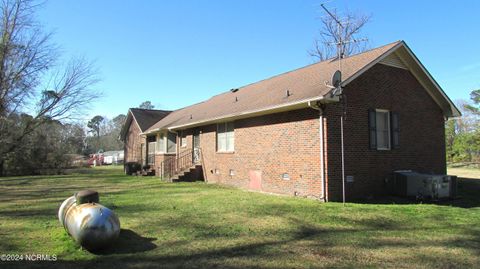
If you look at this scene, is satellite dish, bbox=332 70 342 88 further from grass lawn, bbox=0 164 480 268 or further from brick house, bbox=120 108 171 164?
brick house, bbox=120 108 171 164

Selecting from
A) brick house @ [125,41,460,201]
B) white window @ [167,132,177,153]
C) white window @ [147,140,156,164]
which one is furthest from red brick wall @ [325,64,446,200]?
white window @ [147,140,156,164]

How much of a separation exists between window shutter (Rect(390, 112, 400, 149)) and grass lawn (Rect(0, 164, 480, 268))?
2.74 meters

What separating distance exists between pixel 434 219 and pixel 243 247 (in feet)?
17.2

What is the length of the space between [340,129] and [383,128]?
2.51 m

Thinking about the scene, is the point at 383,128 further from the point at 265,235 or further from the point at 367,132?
the point at 265,235

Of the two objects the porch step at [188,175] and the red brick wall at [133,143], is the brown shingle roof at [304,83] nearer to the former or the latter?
the porch step at [188,175]

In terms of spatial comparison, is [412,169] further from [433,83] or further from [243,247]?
[243,247]

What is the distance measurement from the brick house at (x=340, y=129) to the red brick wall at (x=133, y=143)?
16430 millimetres

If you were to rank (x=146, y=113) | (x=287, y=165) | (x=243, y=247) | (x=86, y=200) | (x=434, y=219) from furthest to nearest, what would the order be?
(x=146, y=113), (x=287, y=165), (x=434, y=219), (x=86, y=200), (x=243, y=247)

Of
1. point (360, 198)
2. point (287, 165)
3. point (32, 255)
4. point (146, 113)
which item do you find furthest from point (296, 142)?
point (146, 113)

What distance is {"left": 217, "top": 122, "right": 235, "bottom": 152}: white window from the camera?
17453 mm

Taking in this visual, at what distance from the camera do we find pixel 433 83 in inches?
588

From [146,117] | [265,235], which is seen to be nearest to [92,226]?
[265,235]

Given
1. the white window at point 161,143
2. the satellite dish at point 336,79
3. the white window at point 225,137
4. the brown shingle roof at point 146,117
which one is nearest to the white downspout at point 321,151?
the satellite dish at point 336,79
